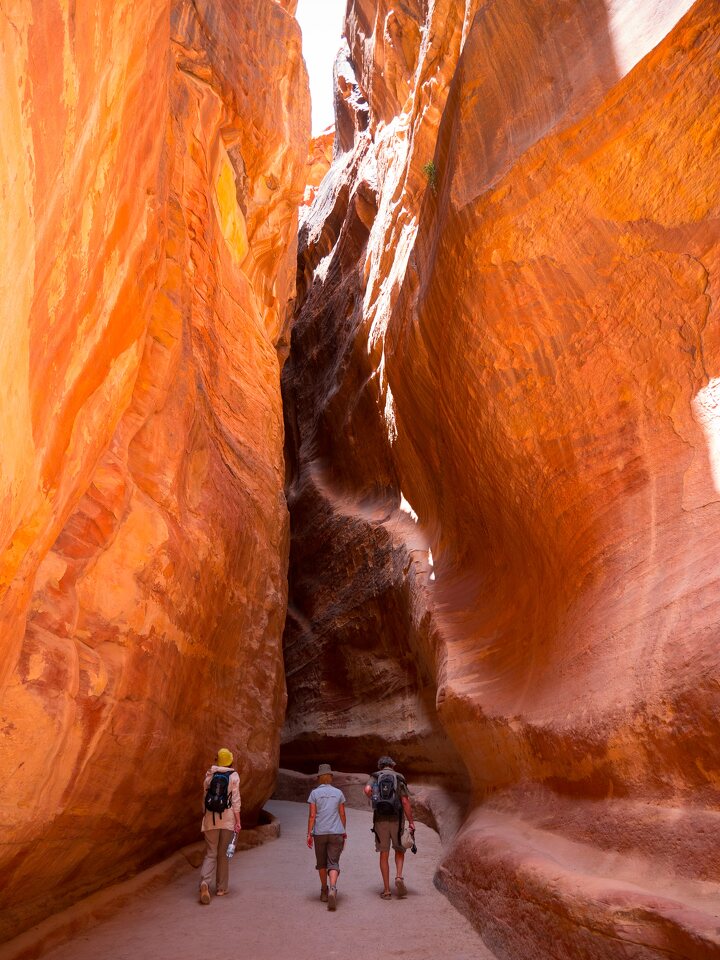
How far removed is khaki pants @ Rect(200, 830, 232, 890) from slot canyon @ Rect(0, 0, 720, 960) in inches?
28.1

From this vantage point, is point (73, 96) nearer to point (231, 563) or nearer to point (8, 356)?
point (8, 356)

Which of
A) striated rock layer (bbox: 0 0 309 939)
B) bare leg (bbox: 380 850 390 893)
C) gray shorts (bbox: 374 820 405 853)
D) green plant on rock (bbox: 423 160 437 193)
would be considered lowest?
bare leg (bbox: 380 850 390 893)

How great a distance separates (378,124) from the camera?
16219 millimetres

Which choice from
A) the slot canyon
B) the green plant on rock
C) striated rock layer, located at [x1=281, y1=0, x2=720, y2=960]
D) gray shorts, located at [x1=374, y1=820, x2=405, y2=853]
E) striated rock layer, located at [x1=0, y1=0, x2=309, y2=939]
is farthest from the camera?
the green plant on rock

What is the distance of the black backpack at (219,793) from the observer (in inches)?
279

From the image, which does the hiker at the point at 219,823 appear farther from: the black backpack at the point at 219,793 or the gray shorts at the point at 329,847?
the gray shorts at the point at 329,847

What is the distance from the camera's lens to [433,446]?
38.0 feet

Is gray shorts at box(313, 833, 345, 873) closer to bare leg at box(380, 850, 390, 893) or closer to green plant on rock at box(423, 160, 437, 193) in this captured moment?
bare leg at box(380, 850, 390, 893)

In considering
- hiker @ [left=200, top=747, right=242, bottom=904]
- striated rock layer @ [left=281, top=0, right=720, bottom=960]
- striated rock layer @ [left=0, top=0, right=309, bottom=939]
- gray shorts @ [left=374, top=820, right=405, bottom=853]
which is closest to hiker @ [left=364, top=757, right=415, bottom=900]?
gray shorts @ [left=374, top=820, right=405, bottom=853]

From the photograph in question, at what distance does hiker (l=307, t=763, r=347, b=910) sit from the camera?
22.6ft

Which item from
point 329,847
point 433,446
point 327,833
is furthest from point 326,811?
point 433,446

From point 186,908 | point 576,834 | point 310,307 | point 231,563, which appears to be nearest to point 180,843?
point 186,908

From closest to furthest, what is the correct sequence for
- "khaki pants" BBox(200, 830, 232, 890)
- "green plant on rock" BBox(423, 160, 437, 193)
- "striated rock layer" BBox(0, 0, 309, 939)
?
"striated rock layer" BBox(0, 0, 309, 939) < "khaki pants" BBox(200, 830, 232, 890) < "green plant on rock" BBox(423, 160, 437, 193)

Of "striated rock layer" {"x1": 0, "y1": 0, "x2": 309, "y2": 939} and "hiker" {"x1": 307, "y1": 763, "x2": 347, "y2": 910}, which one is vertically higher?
"striated rock layer" {"x1": 0, "y1": 0, "x2": 309, "y2": 939}
